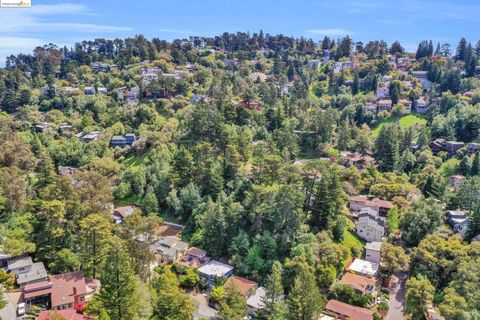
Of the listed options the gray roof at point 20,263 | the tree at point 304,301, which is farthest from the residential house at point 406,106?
the gray roof at point 20,263

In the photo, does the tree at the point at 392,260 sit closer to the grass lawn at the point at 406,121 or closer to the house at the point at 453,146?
the house at the point at 453,146

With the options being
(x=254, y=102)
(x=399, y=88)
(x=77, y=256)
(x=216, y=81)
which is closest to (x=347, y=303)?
(x=77, y=256)

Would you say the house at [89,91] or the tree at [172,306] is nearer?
the tree at [172,306]

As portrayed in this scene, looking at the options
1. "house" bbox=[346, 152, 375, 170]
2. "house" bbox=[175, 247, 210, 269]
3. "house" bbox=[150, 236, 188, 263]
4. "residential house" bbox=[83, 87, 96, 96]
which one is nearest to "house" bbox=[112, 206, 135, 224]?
"house" bbox=[150, 236, 188, 263]

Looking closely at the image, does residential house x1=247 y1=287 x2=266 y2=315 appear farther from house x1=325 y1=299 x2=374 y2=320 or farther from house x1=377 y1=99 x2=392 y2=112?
house x1=377 y1=99 x2=392 y2=112

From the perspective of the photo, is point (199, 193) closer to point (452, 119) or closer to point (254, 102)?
point (254, 102)

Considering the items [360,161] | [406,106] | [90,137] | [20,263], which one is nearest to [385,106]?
[406,106]

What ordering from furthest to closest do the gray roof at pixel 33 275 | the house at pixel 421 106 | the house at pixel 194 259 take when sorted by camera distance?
the house at pixel 421 106 < the house at pixel 194 259 < the gray roof at pixel 33 275
